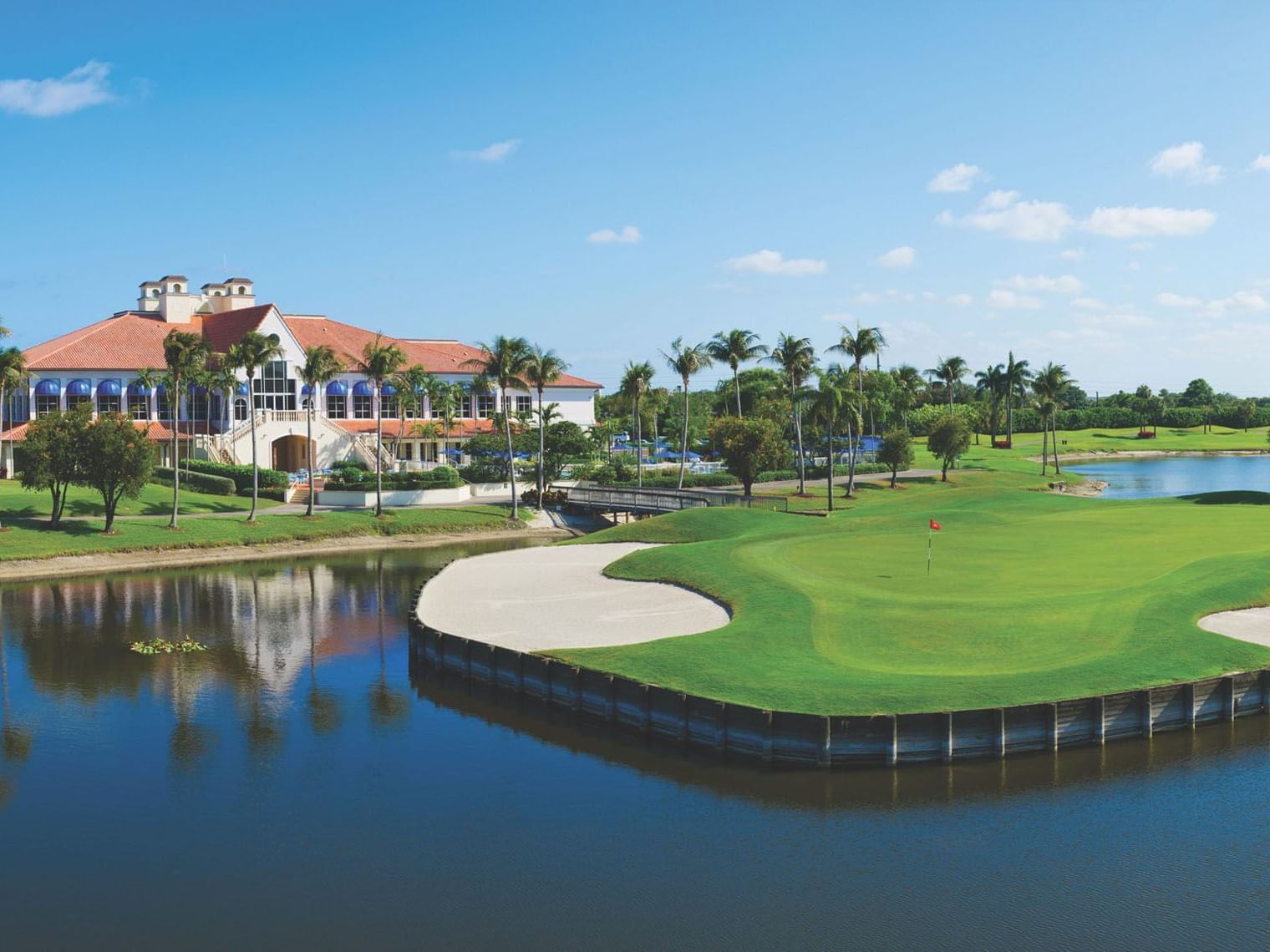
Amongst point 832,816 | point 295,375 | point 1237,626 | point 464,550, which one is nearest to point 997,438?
point 295,375

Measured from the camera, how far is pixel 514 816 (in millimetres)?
26875

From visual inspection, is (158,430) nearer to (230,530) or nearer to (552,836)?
(230,530)

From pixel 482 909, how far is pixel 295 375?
314 ft

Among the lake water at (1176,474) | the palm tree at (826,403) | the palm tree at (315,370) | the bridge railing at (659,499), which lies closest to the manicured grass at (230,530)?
the palm tree at (315,370)

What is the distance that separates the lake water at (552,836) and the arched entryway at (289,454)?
7407 cm

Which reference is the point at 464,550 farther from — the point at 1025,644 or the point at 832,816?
the point at 832,816

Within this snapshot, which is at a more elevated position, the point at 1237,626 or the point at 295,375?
the point at 295,375

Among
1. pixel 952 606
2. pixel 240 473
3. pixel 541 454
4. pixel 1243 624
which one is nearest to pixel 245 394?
pixel 240 473

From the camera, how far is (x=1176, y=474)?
144 meters

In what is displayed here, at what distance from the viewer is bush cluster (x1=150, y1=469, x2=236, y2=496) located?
3489 inches

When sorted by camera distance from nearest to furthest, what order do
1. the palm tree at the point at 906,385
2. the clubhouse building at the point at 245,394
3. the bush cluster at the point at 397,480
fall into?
the bush cluster at the point at 397,480
the clubhouse building at the point at 245,394
the palm tree at the point at 906,385

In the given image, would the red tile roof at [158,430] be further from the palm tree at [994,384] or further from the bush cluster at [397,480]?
the palm tree at [994,384]

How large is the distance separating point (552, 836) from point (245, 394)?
303ft

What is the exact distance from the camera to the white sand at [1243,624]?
38.3m
